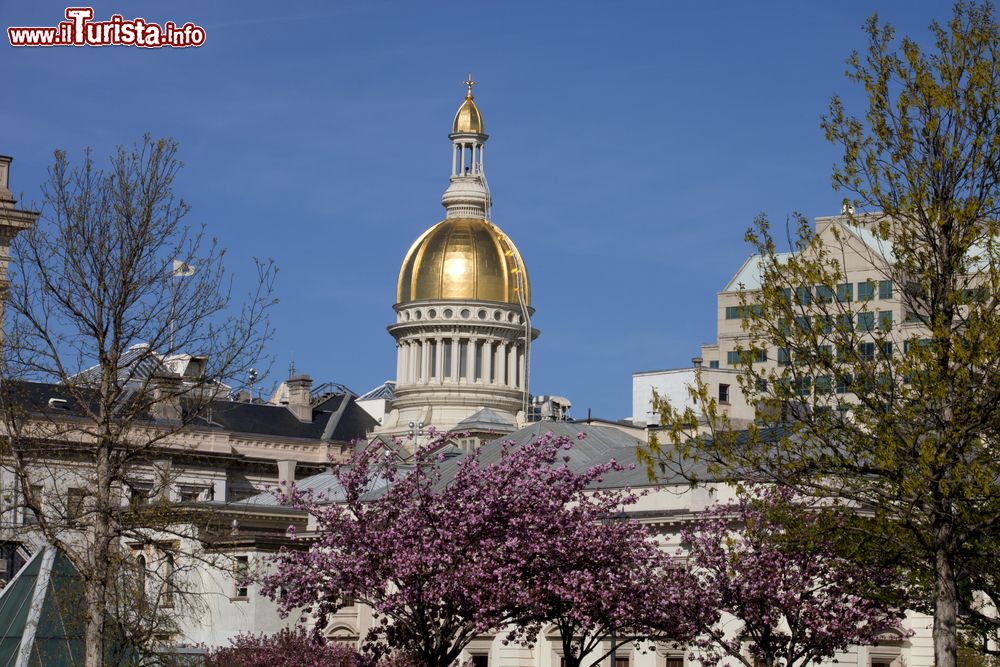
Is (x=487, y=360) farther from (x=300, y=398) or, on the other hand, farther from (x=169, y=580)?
(x=169, y=580)

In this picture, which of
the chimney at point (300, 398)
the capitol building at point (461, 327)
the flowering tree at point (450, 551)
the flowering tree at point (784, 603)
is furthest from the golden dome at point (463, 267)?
the flowering tree at point (450, 551)

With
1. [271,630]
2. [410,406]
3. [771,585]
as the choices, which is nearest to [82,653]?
[771,585]

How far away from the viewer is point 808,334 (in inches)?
1341

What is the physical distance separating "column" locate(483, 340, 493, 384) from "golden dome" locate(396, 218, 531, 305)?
394cm

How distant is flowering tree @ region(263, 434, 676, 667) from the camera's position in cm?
4888

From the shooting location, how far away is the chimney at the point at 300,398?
143625 mm

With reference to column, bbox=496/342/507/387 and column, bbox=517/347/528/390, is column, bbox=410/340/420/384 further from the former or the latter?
column, bbox=517/347/528/390

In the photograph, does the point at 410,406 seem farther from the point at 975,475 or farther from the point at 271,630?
the point at 975,475

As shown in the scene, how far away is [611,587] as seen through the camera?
52625 mm

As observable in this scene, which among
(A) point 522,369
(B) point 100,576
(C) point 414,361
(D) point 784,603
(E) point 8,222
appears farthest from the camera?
(C) point 414,361

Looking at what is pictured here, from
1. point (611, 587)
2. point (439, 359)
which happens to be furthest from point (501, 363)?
point (611, 587)

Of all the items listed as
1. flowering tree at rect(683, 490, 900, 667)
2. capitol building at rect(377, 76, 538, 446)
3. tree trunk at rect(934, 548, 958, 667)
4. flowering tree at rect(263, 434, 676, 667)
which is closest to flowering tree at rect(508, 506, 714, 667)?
flowering tree at rect(263, 434, 676, 667)

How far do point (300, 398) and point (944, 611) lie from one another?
377 feet

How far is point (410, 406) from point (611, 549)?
10786cm
